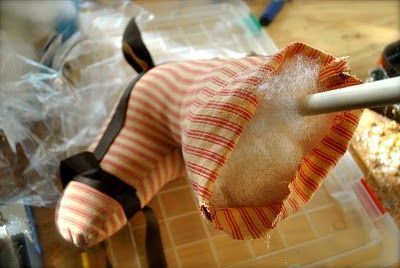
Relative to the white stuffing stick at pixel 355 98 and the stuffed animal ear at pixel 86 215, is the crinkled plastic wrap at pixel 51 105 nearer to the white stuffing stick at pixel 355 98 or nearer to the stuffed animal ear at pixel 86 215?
the stuffed animal ear at pixel 86 215

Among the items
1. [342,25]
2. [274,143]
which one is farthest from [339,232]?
[342,25]

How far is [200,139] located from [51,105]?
26 centimetres

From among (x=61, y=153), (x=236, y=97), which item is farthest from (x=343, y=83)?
(x=61, y=153)

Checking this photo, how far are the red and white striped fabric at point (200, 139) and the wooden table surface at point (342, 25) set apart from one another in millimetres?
68

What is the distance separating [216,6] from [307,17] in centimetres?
13

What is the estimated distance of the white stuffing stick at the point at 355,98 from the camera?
7.0 inches

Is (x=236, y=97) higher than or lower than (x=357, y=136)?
higher

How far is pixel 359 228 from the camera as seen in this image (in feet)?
1.28

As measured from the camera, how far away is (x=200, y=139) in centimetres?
24

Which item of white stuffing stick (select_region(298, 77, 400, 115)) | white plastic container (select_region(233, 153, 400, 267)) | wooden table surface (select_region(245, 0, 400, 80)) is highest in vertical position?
white stuffing stick (select_region(298, 77, 400, 115))

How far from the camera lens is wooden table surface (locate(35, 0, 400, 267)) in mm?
441

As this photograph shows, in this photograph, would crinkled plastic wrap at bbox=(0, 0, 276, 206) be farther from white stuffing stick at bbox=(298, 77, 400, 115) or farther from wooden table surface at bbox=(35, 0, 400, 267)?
white stuffing stick at bbox=(298, 77, 400, 115)

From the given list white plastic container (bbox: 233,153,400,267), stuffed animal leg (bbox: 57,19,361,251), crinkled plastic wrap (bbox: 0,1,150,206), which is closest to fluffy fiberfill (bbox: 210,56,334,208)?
stuffed animal leg (bbox: 57,19,361,251)

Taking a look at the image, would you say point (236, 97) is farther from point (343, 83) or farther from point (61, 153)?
point (61, 153)
